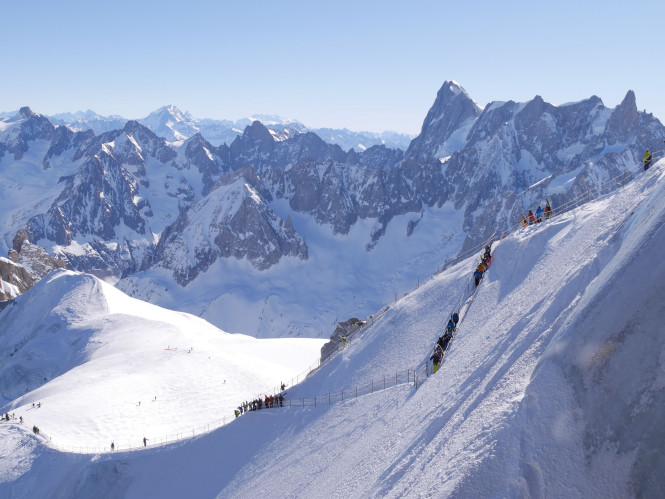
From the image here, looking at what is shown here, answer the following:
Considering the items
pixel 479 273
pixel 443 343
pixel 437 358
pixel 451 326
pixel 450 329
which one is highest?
pixel 479 273

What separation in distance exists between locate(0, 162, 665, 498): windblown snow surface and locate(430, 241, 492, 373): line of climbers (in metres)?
0.72

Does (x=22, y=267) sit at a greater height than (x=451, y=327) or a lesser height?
lesser

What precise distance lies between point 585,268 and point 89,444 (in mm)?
41446

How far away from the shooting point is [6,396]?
76.1 meters

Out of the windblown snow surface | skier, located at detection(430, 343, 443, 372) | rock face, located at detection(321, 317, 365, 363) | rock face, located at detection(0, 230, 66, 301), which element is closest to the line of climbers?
skier, located at detection(430, 343, 443, 372)

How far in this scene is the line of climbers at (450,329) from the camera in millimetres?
25564

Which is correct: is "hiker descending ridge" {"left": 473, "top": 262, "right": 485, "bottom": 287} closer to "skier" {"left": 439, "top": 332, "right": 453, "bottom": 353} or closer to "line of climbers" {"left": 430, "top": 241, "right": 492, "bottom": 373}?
"line of climbers" {"left": 430, "top": 241, "right": 492, "bottom": 373}

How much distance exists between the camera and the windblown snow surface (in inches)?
475

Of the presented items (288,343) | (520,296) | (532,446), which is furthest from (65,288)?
(532,446)

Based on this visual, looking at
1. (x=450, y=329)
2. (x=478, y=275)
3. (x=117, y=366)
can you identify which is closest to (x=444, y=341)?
(x=450, y=329)

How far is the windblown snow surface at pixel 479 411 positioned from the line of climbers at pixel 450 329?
2.36 ft

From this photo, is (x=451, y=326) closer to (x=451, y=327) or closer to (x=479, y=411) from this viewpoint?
(x=451, y=327)

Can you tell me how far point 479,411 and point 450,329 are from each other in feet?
41.9

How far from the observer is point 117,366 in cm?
6359
